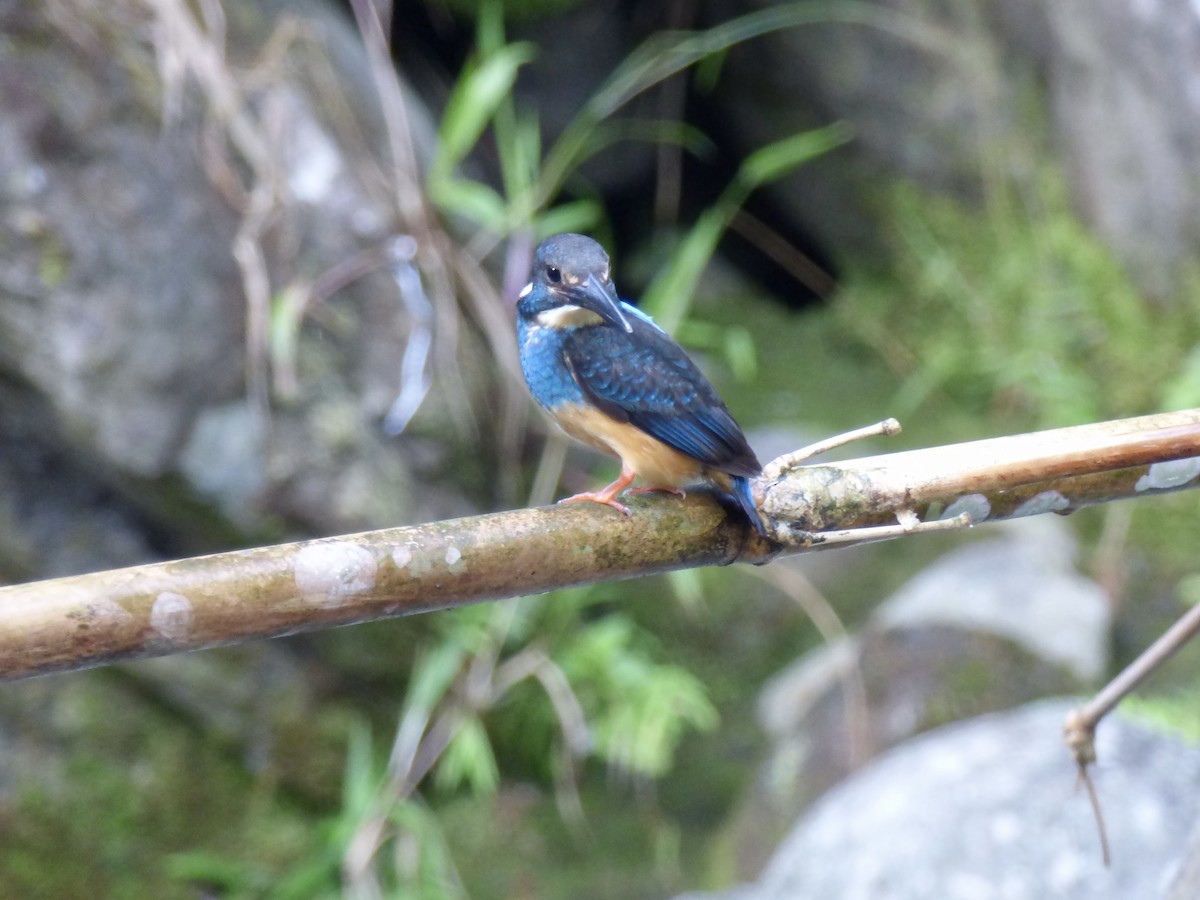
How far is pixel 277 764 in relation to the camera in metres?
3.76

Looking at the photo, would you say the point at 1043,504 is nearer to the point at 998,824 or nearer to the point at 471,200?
the point at 998,824

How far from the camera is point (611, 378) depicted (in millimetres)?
2182

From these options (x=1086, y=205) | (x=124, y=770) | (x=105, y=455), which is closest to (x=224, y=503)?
(x=105, y=455)

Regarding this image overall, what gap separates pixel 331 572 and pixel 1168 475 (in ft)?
4.14

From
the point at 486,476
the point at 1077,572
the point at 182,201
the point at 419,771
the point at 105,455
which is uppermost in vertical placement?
the point at 182,201

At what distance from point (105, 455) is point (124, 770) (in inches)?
38.1

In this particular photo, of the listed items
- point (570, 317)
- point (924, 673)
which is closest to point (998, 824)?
point (924, 673)

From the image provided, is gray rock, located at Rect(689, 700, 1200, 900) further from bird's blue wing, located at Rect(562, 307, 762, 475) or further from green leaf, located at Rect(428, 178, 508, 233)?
green leaf, located at Rect(428, 178, 508, 233)

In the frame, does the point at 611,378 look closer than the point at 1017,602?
Yes

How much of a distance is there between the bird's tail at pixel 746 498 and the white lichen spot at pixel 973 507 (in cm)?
29

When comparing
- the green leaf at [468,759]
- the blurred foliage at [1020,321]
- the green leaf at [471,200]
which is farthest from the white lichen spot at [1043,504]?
the blurred foliage at [1020,321]

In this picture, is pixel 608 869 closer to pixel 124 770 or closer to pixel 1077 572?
pixel 124 770

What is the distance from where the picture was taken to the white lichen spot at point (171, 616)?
1.32 meters

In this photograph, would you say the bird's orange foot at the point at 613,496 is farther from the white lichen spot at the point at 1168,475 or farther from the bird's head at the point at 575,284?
the white lichen spot at the point at 1168,475
